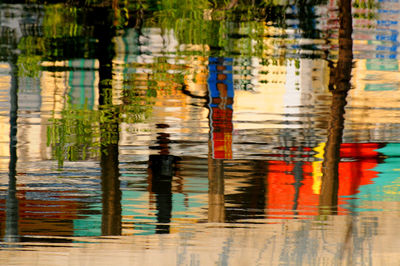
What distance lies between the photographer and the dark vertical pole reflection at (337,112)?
2.96 feet

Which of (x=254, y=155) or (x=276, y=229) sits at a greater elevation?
(x=254, y=155)

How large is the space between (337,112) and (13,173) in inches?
25.1

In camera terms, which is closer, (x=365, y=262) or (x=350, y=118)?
(x=365, y=262)

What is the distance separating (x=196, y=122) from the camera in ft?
3.08

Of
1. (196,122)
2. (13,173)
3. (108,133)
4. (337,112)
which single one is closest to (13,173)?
(13,173)

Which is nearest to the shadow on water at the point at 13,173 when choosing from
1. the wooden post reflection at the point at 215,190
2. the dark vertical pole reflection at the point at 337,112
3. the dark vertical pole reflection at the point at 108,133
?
Result: the dark vertical pole reflection at the point at 108,133

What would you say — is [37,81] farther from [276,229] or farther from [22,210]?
[276,229]

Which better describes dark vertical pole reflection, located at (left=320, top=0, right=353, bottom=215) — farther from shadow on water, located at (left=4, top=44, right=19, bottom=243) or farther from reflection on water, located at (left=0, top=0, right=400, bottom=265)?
shadow on water, located at (left=4, top=44, right=19, bottom=243)

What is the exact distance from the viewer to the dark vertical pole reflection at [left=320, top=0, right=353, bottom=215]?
2.96ft

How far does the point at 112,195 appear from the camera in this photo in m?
0.92

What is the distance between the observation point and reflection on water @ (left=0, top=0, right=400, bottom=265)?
0.88 m

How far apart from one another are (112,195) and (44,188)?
129 mm

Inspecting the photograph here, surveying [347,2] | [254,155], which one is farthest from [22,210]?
[347,2]

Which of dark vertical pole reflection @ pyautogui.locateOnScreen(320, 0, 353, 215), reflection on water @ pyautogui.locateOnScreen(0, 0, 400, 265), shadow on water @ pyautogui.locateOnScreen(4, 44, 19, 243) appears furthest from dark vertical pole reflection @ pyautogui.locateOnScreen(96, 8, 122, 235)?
dark vertical pole reflection @ pyautogui.locateOnScreen(320, 0, 353, 215)
